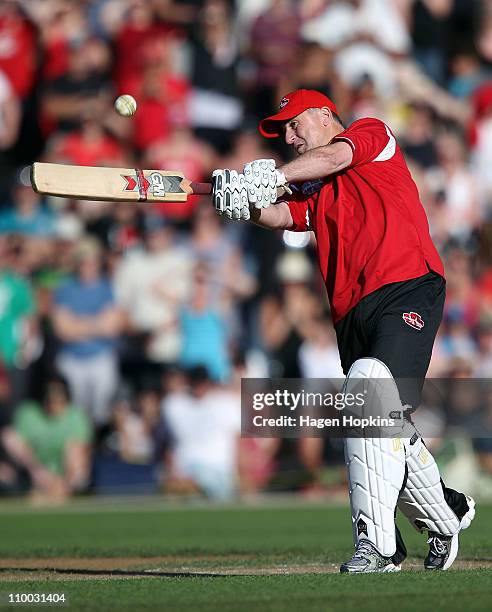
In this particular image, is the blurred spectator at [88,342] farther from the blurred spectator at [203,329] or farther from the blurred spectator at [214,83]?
the blurred spectator at [214,83]

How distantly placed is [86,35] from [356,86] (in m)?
3.79

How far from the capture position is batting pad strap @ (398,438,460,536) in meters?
6.84

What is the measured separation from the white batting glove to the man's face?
1.72 feet

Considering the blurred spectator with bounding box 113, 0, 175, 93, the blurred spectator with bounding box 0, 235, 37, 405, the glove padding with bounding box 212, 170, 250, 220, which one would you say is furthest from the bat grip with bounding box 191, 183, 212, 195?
the blurred spectator with bounding box 113, 0, 175, 93

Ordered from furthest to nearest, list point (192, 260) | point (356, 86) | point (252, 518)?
point (356, 86) → point (192, 260) → point (252, 518)

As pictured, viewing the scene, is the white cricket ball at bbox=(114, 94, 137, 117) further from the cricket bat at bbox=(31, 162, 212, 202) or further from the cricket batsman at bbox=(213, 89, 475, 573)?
the cricket batsman at bbox=(213, 89, 475, 573)

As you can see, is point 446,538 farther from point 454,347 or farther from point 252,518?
point 454,347

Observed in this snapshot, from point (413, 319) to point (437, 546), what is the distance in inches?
55.2

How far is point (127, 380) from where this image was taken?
15.5 metres

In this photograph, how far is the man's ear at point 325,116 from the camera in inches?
284

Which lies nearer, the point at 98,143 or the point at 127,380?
the point at 127,380

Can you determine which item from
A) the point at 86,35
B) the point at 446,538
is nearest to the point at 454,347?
the point at 86,35

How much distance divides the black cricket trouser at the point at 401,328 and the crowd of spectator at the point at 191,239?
7515 mm

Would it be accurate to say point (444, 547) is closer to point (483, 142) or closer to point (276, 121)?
point (276, 121)
